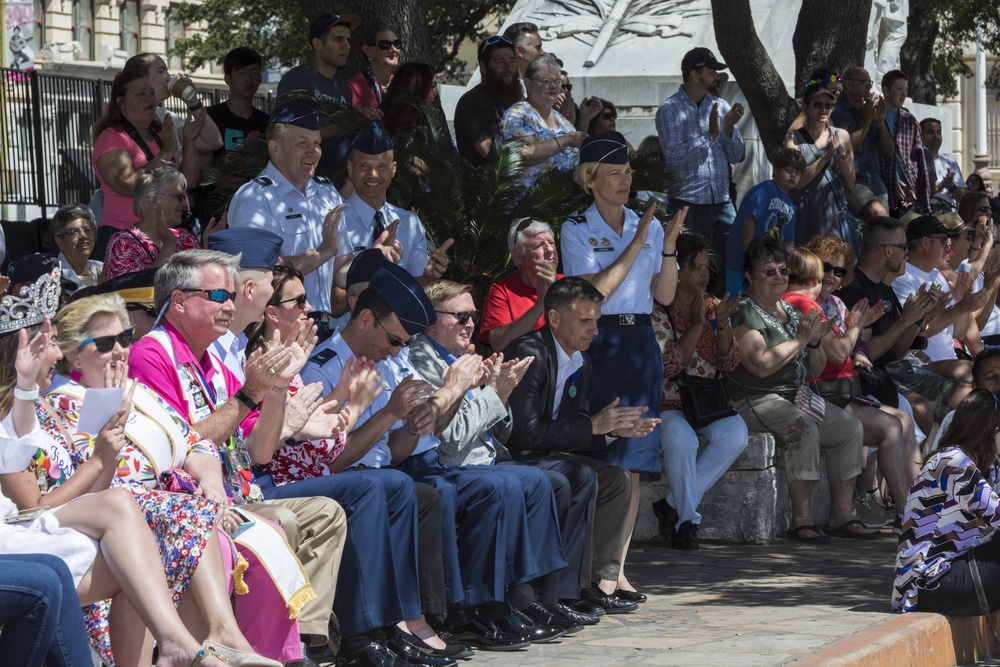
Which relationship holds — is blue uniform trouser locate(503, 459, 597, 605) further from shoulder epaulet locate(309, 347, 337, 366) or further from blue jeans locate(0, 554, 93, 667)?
blue jeans locate(0, 554, 93, 667)

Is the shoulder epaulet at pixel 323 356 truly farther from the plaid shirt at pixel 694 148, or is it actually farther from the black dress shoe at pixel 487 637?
the plaid shirt at pixel 694 148

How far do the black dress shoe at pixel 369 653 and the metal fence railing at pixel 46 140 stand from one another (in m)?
8.70

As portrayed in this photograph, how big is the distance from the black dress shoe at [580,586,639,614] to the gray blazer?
87 centimetres

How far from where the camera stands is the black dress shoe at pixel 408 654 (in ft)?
22.4

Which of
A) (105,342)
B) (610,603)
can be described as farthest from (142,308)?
(610,603)

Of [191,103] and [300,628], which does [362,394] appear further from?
[191,103]

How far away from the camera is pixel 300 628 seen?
631 centimetres

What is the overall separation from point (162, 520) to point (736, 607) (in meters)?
3.40

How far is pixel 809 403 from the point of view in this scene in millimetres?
10492

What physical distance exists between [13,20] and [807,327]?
51.8 feet

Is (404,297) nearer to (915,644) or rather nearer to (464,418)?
(464,418)

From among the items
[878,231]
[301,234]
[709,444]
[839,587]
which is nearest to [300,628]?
[301,234]

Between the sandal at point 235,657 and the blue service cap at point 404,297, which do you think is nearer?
the sandal at point 235,657

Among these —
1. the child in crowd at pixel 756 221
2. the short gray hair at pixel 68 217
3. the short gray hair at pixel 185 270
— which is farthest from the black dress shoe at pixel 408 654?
the child in crowd at pixel 756 221
